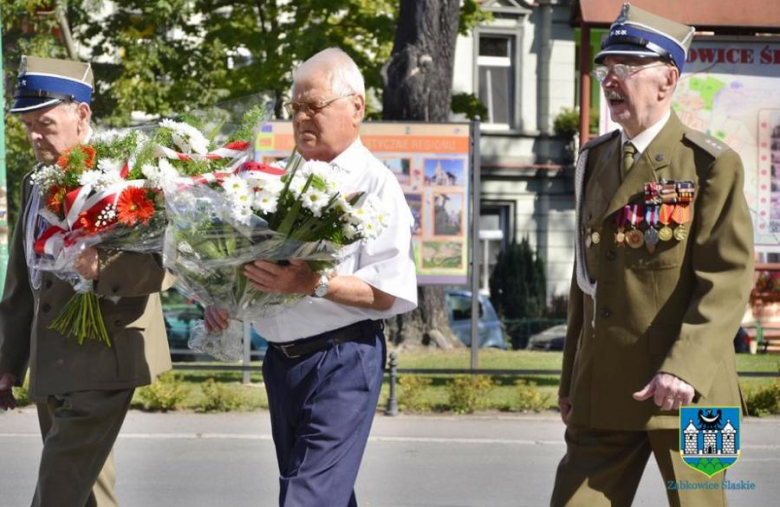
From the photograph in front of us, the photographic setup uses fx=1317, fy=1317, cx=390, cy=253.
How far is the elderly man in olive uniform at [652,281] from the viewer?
423 cm

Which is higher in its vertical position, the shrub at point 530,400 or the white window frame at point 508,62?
the white window frame at point 508,62

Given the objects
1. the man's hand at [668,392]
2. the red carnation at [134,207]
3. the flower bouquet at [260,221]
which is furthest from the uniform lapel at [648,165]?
the red carnation at [134,207]

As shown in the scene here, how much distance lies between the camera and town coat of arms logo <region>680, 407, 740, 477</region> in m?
4.30

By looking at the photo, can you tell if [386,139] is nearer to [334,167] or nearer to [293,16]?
[293,16]

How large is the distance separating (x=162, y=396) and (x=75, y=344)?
266 inches

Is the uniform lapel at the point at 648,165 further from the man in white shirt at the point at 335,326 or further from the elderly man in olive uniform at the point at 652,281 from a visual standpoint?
the man in white shirt at the point at 335,326

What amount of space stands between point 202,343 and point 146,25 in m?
15.8

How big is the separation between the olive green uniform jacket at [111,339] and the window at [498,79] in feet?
97.2

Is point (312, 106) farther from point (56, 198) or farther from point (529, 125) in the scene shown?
point (529, 125)

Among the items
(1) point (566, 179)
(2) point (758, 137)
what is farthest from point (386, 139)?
(1) point (566, 179)

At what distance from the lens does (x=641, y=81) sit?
4410 millimetres

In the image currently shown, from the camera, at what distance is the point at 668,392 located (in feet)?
13.6

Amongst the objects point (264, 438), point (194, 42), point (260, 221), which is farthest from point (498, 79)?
point (260, 221)

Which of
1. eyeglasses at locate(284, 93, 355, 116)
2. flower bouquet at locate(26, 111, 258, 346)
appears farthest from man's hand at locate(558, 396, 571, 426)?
flower bouquet at locate(26, 111, 258, 346)
